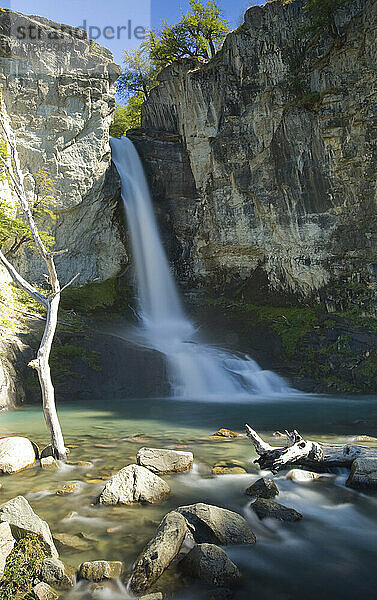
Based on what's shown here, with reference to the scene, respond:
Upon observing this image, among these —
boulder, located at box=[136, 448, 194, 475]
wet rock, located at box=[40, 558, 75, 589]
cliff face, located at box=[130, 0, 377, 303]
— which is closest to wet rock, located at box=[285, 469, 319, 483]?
boulder, located at box=[136, 448, 194, 475]

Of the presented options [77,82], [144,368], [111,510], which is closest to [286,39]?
[77,82]

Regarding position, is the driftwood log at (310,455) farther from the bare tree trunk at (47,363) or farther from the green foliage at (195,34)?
the green foliage at (195,34)

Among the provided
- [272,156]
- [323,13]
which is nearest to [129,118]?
[272,156]

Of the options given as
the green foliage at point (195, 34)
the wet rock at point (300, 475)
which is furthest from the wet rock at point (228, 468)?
the green foliage at point (195, 34)

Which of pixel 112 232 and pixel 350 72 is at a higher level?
pixel 350 72

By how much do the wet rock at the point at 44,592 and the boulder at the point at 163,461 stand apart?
2.96m

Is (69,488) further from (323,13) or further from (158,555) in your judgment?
(323,13)

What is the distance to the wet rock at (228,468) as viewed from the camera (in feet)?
20.8

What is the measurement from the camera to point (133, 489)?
519cm

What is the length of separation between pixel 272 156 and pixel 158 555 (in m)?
19.4

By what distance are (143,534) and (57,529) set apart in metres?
0.89

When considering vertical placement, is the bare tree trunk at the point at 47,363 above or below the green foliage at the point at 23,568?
above

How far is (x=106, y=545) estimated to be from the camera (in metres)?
4.12

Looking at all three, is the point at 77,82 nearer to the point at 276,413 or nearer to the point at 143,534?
the point at 276,413
